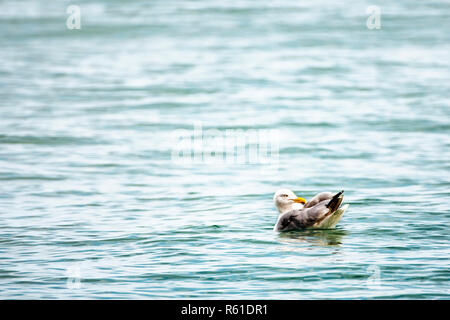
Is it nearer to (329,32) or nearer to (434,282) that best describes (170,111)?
(329,32)

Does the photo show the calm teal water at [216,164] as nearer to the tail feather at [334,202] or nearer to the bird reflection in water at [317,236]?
the bird reflection in water at [317,236]

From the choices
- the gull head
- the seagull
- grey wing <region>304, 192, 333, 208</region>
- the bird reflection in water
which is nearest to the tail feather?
the seagull

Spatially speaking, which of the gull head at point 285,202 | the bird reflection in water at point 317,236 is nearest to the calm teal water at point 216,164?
the bird reflection in water at point 317,236

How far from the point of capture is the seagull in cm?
1134

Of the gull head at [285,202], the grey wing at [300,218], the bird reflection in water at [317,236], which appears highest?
the gull head at [285,202]

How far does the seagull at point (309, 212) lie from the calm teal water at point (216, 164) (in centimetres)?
15

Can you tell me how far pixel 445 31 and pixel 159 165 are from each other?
55.3 feet

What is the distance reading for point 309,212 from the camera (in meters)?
11.5

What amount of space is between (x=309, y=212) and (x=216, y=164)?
6.23 metres

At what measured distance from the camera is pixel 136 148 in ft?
61.1

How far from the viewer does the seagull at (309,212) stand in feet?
37.2

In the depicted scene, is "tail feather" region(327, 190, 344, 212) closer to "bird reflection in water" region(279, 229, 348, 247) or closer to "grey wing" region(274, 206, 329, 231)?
"grey wing" region(274, 206, 329, 231)

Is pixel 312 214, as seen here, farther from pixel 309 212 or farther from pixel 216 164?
pixel 216 164
